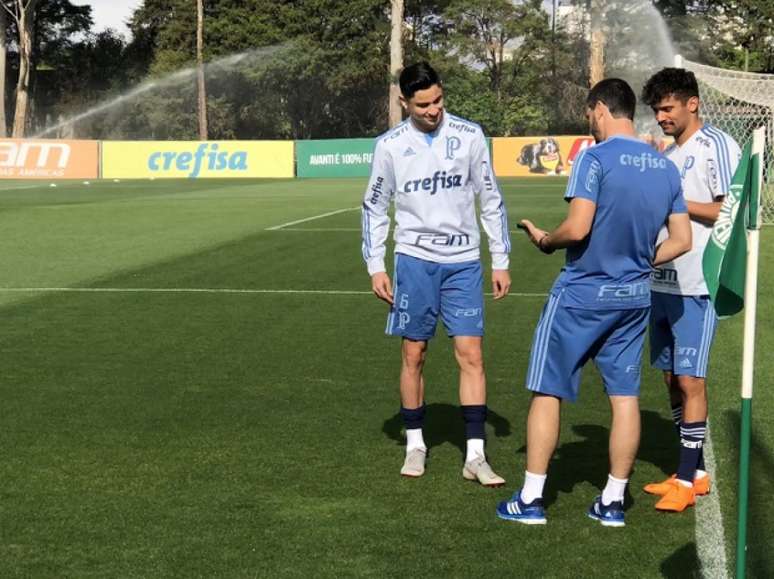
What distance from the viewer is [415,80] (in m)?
6.29

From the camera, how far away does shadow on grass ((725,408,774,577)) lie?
5.25 m

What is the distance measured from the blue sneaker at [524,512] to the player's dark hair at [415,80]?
6.25ft

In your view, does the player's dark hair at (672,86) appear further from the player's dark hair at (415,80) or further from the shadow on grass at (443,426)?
the shadow on grass at (443,426)

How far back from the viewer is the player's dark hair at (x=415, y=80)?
6.28 m

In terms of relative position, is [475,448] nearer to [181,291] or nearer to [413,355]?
[413,355]

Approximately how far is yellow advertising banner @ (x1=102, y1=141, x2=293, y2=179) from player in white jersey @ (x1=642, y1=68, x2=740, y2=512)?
138ft

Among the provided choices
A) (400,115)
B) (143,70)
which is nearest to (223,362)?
(400,115)

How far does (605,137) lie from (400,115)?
53.7m

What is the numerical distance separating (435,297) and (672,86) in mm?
1493

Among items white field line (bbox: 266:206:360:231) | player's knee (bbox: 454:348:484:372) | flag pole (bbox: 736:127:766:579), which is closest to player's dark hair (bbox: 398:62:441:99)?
player's knee (bbox: 454:348:484:372)

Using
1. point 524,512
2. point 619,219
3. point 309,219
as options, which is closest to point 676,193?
point 619,219

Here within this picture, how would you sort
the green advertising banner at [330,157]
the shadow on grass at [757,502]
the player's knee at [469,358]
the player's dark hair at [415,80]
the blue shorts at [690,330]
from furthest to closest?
the green advertising banner at [330,157] < the player's knee at [469,358] < the player's dark hair at [415,80] < the blue shorts at [690,330] < the shadow on grass at [757,502]

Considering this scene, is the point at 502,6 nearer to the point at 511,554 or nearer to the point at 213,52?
the point at 213,52

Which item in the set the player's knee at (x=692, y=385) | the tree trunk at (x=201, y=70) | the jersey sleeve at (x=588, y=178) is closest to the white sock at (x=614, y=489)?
the player's knee at (x=692, y=385)
